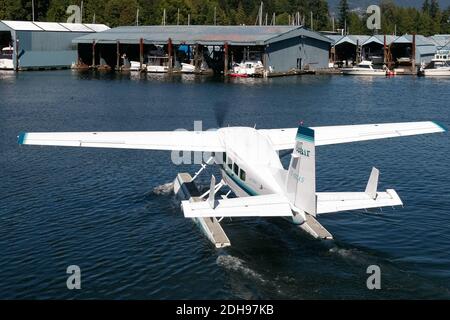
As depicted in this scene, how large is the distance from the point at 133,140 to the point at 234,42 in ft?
278

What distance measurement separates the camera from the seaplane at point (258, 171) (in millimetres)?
23531

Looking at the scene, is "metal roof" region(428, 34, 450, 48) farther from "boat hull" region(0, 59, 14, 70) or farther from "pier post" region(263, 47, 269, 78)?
"boat hull" region(0, 59, 14, 70)

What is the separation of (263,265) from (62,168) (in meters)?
21.0

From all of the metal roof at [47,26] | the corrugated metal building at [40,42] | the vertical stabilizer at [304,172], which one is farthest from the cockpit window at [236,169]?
the metal roof at [47,26]

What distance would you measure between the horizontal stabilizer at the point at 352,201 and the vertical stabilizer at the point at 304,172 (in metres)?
0.67

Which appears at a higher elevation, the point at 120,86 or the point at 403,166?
the point at 120,86

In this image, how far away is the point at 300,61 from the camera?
124688mm

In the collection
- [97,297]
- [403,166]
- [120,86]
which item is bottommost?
[97,297]

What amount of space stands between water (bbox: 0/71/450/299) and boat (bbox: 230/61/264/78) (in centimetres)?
5433

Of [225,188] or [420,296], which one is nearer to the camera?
[420,296]

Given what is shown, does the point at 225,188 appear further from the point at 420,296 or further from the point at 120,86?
the point at 120,86

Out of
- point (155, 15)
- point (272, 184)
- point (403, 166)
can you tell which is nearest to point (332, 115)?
point (403, 166)

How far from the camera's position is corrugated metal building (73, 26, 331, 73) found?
381ft

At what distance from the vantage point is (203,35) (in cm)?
Answer: 12081
